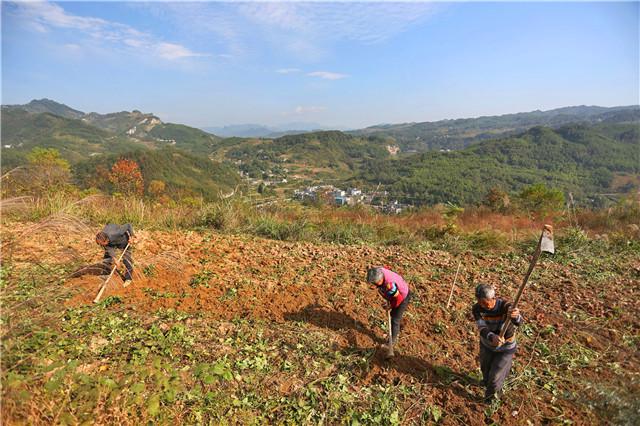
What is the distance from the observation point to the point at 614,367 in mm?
3375

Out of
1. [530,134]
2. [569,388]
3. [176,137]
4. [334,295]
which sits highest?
[176,137]

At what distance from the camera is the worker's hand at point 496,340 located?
104 inches

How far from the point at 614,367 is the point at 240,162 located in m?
102

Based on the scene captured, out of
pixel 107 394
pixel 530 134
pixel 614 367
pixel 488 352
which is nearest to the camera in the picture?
pixel 107 394

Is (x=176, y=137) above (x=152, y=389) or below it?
above

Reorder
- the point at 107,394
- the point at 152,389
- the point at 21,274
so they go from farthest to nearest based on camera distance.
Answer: the point at 21,274, the point at 152,389, the point at 107,394

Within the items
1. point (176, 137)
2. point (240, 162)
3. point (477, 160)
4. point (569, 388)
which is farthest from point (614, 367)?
point (176, 137)

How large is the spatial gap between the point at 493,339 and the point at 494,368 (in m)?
0.33

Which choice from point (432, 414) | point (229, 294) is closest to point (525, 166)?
point (229, 294)

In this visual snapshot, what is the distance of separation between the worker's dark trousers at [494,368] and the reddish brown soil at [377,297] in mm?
208

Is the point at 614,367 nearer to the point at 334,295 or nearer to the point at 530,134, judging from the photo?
the point at 334,295

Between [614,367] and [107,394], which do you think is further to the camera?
[614,367]

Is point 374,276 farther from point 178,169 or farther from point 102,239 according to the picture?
point 178,169

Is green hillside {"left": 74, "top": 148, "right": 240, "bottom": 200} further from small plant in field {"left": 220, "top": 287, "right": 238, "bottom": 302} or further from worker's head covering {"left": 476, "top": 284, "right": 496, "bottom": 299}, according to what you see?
worker's head covering {"left": 476, "top": 284, "right": 496, "bottom": 299}
